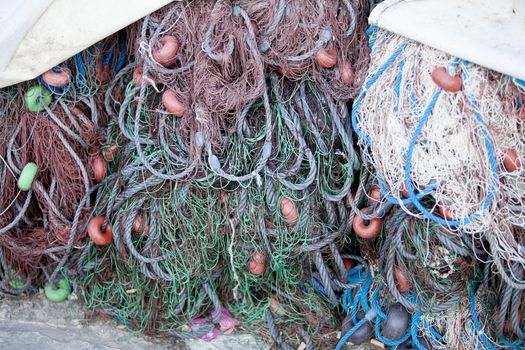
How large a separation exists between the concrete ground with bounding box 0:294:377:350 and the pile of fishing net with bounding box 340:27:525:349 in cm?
39

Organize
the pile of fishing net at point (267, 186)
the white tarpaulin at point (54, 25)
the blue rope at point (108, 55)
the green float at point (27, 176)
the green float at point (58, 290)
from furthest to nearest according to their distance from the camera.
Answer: the green float at point (58, 290) < the blue rope at point (108, 55) < the green float at point (27, 176) < the white tarpaulin at point (54, 25) < the pile of fishing net at point (267, 186)

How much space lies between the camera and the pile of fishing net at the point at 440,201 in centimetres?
233

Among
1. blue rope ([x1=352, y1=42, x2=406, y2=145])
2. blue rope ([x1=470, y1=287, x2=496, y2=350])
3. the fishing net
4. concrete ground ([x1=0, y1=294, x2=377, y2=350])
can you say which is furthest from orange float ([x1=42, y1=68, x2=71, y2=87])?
blue rope ([x1=470, y1=287, x2=496, y2=350])

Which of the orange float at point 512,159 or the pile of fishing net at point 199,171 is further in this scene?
the pile of fishing net at point 199,171

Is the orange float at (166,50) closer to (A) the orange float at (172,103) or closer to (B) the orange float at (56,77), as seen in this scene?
(A) the orange float at (172,103)

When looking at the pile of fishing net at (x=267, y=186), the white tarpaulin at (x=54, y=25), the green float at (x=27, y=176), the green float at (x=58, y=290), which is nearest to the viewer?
the pile of fishing net at (x=267, y=186)

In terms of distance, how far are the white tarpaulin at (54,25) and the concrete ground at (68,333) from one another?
1176 mm

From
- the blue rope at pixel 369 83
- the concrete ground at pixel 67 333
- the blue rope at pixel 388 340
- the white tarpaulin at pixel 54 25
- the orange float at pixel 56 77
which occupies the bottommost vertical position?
the blue rope at pixel 388 340

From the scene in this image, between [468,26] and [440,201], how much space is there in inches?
26.3

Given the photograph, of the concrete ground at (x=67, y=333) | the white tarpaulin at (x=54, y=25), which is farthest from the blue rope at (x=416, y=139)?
the concrete ground at (x=67, y=333)

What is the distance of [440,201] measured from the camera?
2.50 metres

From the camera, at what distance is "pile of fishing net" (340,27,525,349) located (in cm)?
233

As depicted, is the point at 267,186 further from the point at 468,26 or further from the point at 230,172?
the point at 468,26

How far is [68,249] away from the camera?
2969mm
